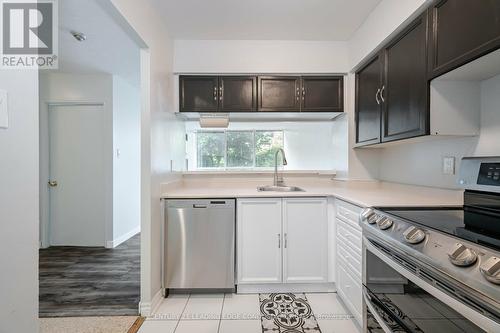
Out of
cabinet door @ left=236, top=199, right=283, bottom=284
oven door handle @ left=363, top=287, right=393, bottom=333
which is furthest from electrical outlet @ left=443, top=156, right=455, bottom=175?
cabinet door @ left=236, top=199, right=283, bottom=284

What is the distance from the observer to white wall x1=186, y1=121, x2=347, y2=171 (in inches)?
128

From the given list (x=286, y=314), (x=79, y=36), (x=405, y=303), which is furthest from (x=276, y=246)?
(x=79, y=36)

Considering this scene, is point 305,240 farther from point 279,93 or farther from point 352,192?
point 279,93

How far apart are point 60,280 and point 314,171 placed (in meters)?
2.96

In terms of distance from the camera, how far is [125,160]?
158 inches

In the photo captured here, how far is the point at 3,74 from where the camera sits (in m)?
0.85

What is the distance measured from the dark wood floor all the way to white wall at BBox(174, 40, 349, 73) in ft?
7.40

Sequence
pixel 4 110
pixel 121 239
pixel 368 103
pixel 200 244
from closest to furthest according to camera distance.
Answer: pixel 4 110 → pixel 200 244 → pixel 368 103 → pixel 121 239

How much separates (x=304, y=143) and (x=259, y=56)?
144 centimetres

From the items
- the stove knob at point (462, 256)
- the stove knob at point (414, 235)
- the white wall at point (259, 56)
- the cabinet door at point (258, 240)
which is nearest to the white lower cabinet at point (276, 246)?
the cabinet door at point (258, 240)

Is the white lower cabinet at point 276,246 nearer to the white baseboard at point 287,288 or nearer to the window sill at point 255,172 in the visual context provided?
the white baseboard at point 287,288

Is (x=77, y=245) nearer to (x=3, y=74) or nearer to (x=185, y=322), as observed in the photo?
(x=185, y=322)

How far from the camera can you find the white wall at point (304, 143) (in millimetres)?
3262

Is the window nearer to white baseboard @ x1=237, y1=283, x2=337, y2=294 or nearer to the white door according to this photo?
the white door
